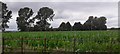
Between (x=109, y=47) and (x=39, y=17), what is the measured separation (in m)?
46.4

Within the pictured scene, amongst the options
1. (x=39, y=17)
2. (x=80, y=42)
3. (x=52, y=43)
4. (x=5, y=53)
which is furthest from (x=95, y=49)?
(x=39, y=17)

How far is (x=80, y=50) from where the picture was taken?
54.1 ft

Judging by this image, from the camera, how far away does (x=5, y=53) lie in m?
15.8

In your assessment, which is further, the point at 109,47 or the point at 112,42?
the point at 112,42

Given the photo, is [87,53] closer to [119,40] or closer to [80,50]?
[80,50]

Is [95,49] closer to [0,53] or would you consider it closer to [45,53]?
[45,53]

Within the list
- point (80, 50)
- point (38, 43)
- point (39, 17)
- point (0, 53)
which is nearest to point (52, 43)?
point (38, 43)

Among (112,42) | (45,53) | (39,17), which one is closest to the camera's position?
→ (45,53)

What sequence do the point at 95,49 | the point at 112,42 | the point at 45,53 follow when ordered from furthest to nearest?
1. the point at 112,42
2. the point at 95,49
3. the point at 45,53

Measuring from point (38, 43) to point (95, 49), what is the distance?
199 inches

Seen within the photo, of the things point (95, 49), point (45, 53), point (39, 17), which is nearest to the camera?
point (45, 53)

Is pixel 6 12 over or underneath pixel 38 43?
over

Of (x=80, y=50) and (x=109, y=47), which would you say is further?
(x=109, y=47)

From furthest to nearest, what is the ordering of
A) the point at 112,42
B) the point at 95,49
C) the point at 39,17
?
1. the point at 39,17
2. the point at 112,42
3. the point at 95,49
